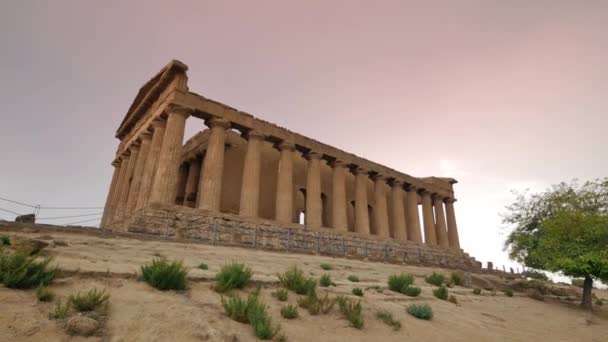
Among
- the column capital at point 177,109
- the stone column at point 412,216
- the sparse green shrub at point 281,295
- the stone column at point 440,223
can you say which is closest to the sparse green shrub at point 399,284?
the sparse green shrub at point 281,295

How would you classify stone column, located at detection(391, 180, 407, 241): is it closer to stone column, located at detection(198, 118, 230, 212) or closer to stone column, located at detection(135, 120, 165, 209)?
stone column, located at detection(198, 118, 230, 212)

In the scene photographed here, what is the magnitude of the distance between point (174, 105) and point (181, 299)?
15.6 m

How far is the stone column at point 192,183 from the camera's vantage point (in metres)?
24.4

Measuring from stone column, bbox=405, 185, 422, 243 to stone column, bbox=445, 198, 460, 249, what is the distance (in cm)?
517

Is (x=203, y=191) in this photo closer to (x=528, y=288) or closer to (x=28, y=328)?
(x=28, y=328)

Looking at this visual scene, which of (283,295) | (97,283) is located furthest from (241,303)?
(97,283)

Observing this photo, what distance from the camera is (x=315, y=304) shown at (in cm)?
630

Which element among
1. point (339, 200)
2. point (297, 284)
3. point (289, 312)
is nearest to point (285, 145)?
point (339, 200)

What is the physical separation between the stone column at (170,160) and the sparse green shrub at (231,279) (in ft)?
36.5

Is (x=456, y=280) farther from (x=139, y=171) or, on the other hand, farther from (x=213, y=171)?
(x=139, y=171)

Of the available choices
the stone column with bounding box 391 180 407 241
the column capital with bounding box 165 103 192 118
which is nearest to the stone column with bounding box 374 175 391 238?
the stone column with bounding box 391 180 407 241

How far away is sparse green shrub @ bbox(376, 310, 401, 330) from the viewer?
6.50 meters

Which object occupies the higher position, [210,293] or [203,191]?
[203,191]

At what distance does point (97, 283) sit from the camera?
5.47 metres
